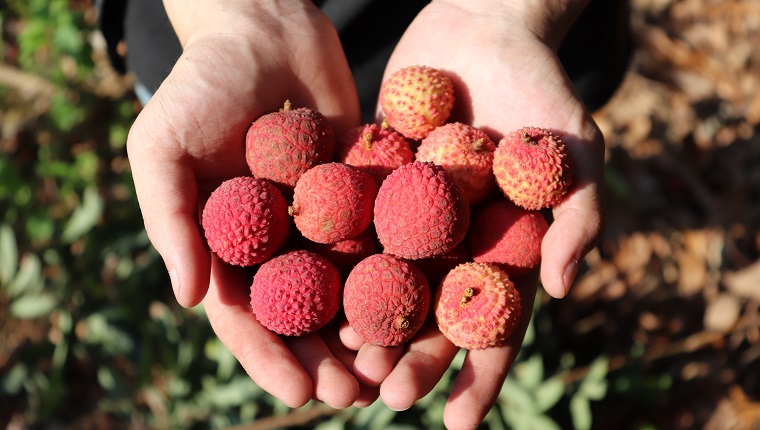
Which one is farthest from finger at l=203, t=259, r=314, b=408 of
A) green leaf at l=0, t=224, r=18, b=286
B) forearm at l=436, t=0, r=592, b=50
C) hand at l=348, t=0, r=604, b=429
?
green leaf at l=0, t=224, r=18, b=286

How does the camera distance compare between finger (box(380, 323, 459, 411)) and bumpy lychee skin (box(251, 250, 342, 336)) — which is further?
bumpy lychee skin (box(251, 250, 342, 336))

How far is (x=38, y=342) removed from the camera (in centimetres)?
423

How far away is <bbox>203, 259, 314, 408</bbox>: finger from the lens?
7.76 feet

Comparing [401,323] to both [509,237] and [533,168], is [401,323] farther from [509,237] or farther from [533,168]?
[533,168]

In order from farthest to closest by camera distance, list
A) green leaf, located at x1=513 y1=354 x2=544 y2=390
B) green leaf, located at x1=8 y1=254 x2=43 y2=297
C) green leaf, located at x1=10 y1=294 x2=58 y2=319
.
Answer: green leaf, located at x1=8 y1=254 x2=43 y2=297
green leaf, located at x1=10 y1=294 x2=58 y2=319
green leaf, located at x1=513 y1=354 x2=544 y2=390

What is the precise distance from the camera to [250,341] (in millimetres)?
2518

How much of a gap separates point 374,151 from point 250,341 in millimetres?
981

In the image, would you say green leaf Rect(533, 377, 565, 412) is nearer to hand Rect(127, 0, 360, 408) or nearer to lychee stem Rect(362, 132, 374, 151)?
hand Rect(127, 0, 360, 408)

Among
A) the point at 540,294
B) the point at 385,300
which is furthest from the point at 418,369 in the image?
the point at 540,294

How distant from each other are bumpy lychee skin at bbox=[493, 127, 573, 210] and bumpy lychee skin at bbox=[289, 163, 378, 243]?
1.91ft

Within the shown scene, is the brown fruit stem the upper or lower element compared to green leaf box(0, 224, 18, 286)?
upper

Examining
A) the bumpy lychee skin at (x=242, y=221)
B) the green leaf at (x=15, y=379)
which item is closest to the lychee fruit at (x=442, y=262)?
the bumpy lychee skin at (x=242, y=221)

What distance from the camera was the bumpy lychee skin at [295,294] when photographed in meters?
2.51

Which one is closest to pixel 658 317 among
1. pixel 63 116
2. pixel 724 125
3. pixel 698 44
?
pixel 724 125
